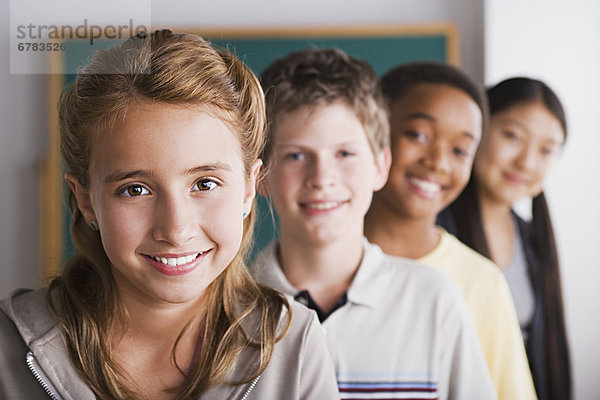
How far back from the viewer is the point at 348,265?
38.0 inches

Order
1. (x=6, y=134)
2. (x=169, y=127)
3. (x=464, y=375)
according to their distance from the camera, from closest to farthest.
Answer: (x=169, y=127) → (x=464, y=375) → (x=6, y=134)

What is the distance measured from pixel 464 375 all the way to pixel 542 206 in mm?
460

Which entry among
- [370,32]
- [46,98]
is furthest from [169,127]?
[46,98]

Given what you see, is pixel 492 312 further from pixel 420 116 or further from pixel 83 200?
pixel 83 200

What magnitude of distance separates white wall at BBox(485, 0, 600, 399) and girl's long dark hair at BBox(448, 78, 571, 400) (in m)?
0.03

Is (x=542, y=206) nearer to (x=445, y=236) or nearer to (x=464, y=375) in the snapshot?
(x=445, y=236)

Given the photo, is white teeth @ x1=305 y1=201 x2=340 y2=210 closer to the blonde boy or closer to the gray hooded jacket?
the blonde boy

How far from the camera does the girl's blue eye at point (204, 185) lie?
703 mm

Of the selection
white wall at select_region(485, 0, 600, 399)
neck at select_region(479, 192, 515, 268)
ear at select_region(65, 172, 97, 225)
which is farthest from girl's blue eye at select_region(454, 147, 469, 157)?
ear at select_region(65, 172, 97, 225)

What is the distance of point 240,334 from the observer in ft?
2.57

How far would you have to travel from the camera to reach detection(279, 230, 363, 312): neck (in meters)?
0.95

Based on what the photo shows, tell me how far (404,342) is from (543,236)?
46 cm

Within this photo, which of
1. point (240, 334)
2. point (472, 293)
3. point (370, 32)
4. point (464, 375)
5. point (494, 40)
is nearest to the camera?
point (240, 334)

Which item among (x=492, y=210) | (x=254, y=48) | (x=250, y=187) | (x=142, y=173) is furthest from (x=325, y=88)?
(x=254, y=48)
